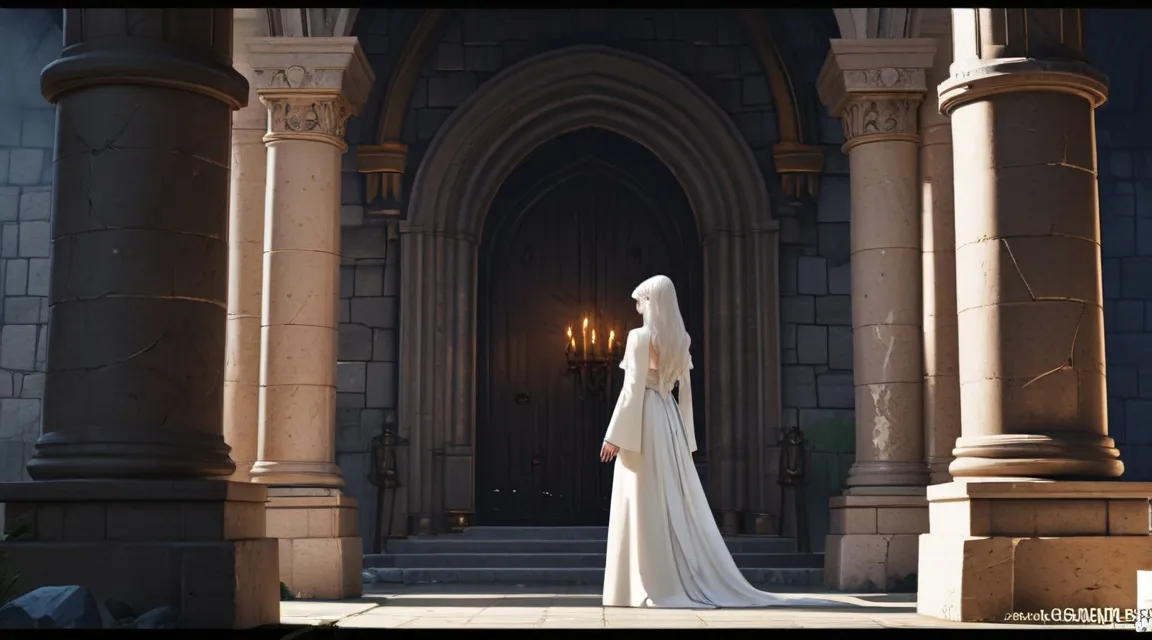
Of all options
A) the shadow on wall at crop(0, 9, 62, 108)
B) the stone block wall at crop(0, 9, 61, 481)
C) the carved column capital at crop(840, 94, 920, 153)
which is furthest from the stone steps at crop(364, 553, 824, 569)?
the shadow on wall at crop(0, 9, 62, 108)

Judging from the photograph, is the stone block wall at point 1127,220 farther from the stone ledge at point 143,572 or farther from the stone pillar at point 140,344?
the stone ledge at point 143,572

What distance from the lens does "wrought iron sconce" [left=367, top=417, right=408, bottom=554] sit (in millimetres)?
13000

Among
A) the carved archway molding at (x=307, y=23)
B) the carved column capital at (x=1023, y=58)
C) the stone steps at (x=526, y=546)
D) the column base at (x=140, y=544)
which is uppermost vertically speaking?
the carved archway molding at (x=307, y=23)

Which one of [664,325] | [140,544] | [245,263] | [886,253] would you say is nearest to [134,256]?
[140,544]

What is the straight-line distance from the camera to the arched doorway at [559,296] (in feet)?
47.3

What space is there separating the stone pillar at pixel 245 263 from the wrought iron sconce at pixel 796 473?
16.0 feet

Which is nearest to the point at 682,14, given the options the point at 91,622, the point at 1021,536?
the point at 1021,536

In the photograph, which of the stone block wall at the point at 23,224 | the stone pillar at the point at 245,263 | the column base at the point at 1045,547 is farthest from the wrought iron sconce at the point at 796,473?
the stone block wall at the point at 23,224

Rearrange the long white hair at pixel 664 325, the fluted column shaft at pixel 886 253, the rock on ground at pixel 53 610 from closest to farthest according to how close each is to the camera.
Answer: the rock on ground at pixel 53 610, the long white hair at pixel 664 325, the fluted column shaft at pixel 886 253

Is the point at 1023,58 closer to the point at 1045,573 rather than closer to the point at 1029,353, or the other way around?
the point at 1029,353

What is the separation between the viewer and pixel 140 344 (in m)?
6.07

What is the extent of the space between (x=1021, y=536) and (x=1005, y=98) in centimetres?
214

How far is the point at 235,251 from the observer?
11.1 m

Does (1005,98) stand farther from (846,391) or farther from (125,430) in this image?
(846,391)
